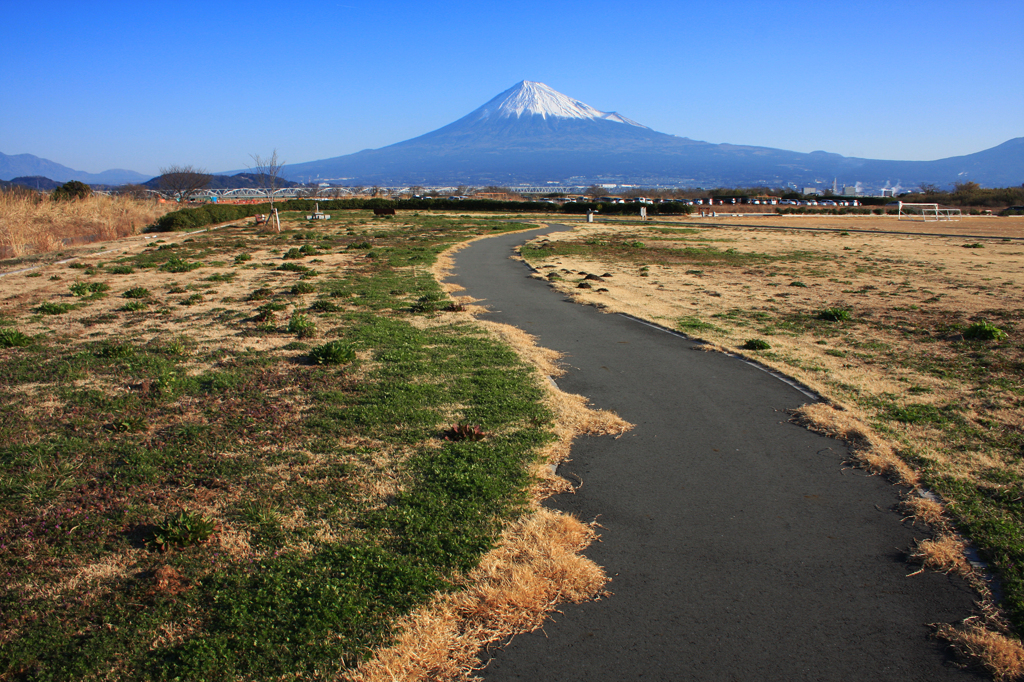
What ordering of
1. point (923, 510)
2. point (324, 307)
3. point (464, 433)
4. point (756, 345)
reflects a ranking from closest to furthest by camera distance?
point (923, 510) < point (464, 433) < point (756, 345) < point (324, 307)

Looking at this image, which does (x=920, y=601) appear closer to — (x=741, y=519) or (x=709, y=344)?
(x=741, y=519)

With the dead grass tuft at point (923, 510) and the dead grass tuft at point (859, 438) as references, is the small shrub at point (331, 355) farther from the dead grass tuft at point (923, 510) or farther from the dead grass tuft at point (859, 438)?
the dead grass tuft at point (923, 510)

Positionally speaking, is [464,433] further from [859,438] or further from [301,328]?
[301,328]

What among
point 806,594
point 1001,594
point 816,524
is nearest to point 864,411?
point 816,524

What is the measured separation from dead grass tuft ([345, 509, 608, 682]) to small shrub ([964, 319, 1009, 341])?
1076cm

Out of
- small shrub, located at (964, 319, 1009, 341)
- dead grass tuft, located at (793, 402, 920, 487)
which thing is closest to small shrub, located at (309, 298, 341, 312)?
dead grass tuft, located at (793, 402, 920, 487)

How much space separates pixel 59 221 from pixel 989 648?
131ft

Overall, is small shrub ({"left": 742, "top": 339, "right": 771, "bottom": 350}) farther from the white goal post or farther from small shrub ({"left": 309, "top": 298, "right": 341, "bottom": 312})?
the white goal post

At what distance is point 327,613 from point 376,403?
3.93 metres

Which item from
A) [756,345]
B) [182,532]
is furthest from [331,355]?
[756,345]

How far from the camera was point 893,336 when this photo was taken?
38.3ft

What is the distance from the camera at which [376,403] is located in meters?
7.48

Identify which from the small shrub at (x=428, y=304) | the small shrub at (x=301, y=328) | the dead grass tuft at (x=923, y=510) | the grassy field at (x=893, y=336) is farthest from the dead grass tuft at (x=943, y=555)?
the small shrub at (x=428, y=304)

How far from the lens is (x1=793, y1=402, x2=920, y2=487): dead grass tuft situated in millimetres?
5784
